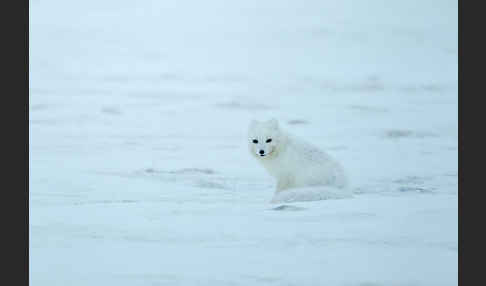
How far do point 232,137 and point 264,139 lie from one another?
275cm

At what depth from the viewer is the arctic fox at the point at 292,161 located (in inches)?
192

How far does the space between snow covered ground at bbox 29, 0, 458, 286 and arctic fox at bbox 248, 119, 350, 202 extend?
0.90ft

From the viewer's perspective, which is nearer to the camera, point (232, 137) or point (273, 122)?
point (273, 122)

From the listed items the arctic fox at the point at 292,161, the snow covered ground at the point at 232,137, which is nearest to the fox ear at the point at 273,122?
the arctic fox at the point at 292,161

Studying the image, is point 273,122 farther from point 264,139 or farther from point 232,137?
point 232,137

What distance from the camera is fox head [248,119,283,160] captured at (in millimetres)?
4902

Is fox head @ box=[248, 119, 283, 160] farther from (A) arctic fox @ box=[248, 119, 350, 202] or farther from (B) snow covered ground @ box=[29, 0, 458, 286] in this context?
(B) snow covered ground @ box=[29, 0, 458, 286]

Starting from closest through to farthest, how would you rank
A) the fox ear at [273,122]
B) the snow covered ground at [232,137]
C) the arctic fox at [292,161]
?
the snow covered ground at [232,137]
the arctic fox at [292,161]
the fox ear at [273,122]

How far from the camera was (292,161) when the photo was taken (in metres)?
4.97

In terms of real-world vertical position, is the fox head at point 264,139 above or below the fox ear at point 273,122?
below

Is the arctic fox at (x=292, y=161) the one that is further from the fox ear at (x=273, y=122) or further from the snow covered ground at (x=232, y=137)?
the snow covered ground at (x=232, y=137)

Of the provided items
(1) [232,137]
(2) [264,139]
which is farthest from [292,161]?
(1) [232,137]

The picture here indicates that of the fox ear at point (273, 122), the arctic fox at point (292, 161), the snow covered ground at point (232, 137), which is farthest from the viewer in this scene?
the fox ear at point (273, 122)

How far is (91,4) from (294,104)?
424 cm
